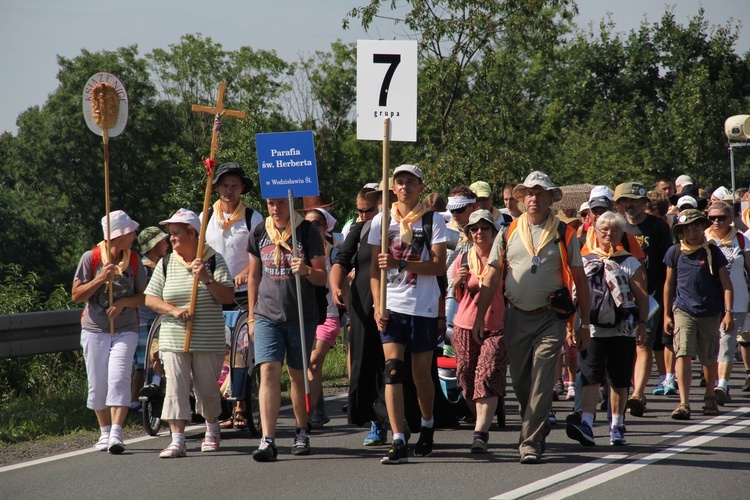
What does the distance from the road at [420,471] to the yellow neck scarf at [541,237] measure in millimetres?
1588

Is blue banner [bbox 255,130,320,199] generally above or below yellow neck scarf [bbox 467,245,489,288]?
above

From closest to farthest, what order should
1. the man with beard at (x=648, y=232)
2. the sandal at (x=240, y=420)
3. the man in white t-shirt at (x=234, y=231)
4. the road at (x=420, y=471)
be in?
the road at (x=420, y=471), the sandal at (x=240, y=420), the man in white t-shirt at (x=234, y=231), the man with beard at (x=648, y=232)

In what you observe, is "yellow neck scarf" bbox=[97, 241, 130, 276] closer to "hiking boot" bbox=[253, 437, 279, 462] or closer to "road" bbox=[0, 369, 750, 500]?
"road" bbox=[0, 369, 750, 500]

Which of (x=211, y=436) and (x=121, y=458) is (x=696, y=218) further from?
(x=121, y=458)

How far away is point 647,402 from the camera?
1059cm

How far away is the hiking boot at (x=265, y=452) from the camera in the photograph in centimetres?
765

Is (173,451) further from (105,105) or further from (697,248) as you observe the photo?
(697,248)

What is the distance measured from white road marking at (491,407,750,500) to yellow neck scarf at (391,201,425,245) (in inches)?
81.6

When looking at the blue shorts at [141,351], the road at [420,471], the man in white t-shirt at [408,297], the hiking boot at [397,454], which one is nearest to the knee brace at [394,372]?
the man in white t-shirt at [408,297]

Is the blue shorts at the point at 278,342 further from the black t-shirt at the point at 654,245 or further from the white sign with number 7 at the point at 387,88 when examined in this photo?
the black t-shirt at the point at 654,245

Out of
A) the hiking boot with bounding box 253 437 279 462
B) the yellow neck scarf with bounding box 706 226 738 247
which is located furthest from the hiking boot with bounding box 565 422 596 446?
the yellow neck scarf with bounding box 706 226 738 247

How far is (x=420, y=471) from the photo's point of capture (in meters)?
7.24

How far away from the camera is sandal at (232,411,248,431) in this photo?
9.11m

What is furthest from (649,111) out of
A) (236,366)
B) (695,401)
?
(236,366)
